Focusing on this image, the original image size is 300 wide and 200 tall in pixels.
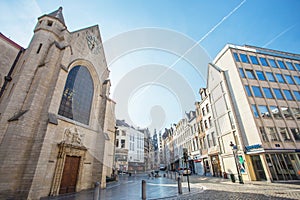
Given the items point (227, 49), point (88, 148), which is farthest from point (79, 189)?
point (227, 49)

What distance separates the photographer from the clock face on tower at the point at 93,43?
610 inches

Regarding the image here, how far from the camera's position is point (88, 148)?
1287cm

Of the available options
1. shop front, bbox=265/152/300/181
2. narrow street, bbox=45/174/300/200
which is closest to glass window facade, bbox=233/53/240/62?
shop front, bbox=265/152/300/181

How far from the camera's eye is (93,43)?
52.9ft

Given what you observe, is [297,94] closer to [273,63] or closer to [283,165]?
[273,63]

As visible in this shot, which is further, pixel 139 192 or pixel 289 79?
pixel 289 79

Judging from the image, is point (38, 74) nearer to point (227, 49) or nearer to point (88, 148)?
point (88, 148)

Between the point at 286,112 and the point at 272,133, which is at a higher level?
the point at 286,112

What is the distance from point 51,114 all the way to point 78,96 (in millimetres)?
4431

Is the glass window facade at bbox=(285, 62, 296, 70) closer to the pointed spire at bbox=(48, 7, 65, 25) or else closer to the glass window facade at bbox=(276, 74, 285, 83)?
the glass window facade at bbox=(276, 74, 285, 83)

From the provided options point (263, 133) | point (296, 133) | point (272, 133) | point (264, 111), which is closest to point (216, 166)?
point (263, 133)

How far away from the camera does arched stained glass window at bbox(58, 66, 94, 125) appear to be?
11977mm

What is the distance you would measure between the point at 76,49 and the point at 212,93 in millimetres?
20051

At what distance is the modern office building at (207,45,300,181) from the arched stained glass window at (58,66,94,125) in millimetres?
15543
